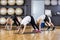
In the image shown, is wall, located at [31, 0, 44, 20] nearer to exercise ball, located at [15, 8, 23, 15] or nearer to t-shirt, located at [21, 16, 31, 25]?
exercise ball, located at [15, 8, 23, 15]

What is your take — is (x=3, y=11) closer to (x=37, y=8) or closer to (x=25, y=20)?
(x=37, y=8)

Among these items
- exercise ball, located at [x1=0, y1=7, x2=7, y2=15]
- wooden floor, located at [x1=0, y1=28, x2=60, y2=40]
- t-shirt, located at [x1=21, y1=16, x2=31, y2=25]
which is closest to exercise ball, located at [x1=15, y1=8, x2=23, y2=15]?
exercise ball, located at [x1=0, y1=7, x2=7, y2=15]

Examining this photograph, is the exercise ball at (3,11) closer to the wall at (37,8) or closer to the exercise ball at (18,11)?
the exercise ball at (18,11)

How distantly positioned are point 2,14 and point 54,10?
245 cm

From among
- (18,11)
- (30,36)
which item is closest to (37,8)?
(18,11)

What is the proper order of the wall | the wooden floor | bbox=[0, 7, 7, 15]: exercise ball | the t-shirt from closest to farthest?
1. the wooden floor
2. the t-shirt
3. bbox=[0, 7, 7, 15]: exercise ball
4. the wall

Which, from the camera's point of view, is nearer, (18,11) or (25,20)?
(25,20)

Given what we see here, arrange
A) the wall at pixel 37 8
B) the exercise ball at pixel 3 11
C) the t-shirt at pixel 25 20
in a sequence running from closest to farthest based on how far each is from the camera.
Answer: the t-shirt at pixel 25 20, the exercise ball at pixel 3 11, the wall at pixel 37 8

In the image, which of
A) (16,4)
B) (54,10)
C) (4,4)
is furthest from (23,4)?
(54,10)

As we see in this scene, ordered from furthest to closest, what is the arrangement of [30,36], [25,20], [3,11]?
[3,11] < [25,20] < [30,36]

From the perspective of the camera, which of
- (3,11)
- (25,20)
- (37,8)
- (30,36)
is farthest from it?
(37,8)

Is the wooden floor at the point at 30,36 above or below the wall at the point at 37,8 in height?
below

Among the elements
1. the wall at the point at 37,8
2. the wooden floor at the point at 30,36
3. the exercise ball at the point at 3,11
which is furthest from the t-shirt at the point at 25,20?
the wall at the point at 37,8

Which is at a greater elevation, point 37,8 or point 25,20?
point 37,8
